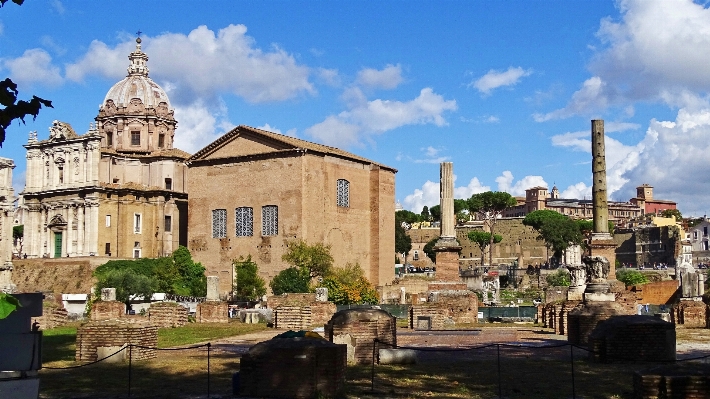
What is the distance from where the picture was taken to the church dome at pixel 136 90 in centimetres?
5550

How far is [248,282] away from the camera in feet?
142

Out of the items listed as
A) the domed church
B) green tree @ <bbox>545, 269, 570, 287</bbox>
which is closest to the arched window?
the domed church

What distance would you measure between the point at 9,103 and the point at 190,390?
4.98m

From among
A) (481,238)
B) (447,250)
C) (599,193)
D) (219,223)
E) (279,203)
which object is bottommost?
(447,250)

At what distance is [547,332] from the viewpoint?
64.3 ft

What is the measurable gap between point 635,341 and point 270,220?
114 feet

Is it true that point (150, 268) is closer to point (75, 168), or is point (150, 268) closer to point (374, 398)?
point (75, 168)

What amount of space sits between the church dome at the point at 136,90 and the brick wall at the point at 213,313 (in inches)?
1245

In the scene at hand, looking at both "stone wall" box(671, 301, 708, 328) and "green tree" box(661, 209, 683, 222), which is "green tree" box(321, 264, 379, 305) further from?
"green tree" box(661, 209, 683, 222)

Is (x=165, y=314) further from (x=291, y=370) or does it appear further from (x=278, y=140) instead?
(x=278, y=140)

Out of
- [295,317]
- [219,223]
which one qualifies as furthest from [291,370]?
[219,223]

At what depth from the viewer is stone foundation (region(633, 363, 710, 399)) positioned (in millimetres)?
7988

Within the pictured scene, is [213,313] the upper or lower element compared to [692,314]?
lower

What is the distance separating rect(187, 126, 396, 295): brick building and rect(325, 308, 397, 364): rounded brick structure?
30764 millimetres
